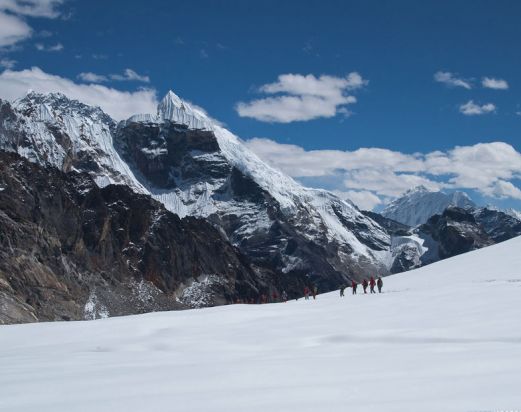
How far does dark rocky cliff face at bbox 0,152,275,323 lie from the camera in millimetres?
123500

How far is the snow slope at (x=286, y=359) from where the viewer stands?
1062cm

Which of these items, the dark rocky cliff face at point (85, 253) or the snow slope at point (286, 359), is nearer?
the snow slope at point (286, 359)

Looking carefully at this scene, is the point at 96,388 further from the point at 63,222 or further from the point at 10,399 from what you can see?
the point at 63,222

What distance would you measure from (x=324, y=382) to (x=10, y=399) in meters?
5.52

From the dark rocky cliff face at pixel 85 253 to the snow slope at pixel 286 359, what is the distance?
8328cm

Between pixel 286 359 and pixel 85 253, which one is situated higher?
pixel 85 253

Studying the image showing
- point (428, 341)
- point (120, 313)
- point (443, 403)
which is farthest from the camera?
point (120, 313)

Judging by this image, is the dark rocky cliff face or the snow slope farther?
the dark rocky cliff face

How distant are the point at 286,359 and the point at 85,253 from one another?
5800 inches

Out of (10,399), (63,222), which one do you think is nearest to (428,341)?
(10,399)

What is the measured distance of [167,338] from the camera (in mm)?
20578

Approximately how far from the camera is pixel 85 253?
512 feet

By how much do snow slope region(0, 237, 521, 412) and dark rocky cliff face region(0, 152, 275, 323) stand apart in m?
83.3

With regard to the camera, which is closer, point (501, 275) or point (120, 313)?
point (501, 275)
